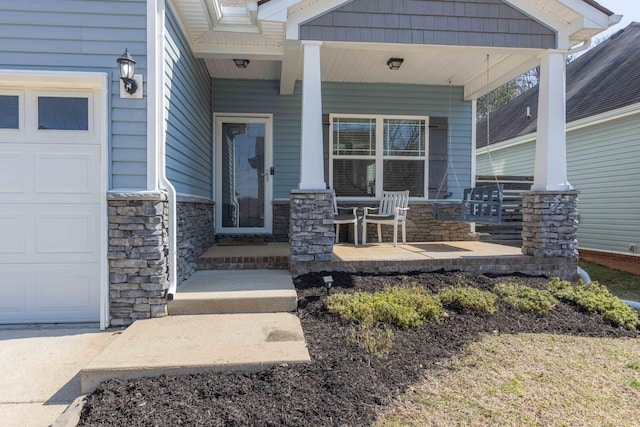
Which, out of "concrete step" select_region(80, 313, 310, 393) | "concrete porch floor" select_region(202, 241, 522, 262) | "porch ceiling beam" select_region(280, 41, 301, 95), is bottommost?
"concrete step" select_region(80, 313, 310, 393)

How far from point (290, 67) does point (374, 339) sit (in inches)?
153

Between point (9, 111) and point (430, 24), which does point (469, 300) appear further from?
point (9, 111)

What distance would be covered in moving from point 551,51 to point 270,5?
3353mm

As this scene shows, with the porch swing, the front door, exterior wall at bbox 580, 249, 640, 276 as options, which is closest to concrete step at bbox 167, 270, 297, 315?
the front door

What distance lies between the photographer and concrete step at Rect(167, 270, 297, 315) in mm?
3463

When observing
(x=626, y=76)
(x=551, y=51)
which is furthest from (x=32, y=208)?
(x=626, y=76)

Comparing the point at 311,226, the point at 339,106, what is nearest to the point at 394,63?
the point at 339,106

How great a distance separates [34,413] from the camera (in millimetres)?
2182

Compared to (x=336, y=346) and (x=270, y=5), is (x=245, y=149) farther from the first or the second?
(x=336, y=346)

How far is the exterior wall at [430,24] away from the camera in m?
4.21

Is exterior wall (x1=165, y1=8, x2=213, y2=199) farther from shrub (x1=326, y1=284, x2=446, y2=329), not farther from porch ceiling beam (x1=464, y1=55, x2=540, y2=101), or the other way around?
porch ceiling beam (x1=464, y1=55, x2=540, y2=101)

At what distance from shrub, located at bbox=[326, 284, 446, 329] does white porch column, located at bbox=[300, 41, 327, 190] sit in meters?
1.33

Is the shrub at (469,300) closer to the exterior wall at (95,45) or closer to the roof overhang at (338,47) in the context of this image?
the roof overhang at (338,47)

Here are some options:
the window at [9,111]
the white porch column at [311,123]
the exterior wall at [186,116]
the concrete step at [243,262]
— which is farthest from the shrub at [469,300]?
the window at [9,111]
